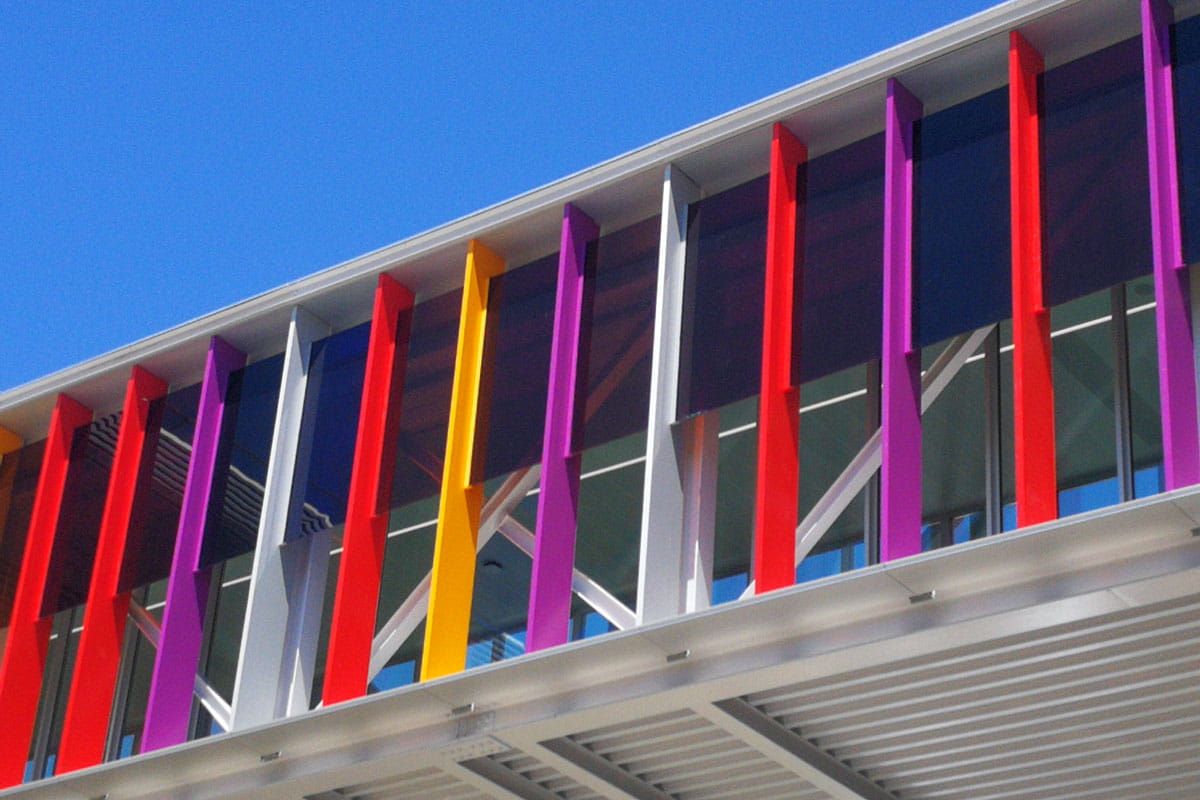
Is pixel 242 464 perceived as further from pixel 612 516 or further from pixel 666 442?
pixel 612 516

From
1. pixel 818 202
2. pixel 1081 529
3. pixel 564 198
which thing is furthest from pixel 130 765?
pixel 1081 529

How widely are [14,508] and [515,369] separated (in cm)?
587

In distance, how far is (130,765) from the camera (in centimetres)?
1508

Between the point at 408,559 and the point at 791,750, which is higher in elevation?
the point at 408,559

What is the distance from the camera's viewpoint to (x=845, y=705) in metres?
13.0

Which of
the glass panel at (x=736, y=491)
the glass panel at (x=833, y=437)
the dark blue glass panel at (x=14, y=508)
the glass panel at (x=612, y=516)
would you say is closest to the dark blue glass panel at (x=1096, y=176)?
the glass panel at (x=833, y=437)

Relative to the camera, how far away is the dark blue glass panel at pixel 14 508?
17953 mm

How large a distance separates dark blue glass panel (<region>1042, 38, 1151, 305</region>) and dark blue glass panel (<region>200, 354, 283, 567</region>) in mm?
6845

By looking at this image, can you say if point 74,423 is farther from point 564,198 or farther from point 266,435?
point 564,198

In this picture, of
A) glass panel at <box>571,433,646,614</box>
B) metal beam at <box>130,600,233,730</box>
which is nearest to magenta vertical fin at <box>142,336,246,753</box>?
metal beam at <box>130,600,233,730</box>

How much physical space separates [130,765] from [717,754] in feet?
14.9

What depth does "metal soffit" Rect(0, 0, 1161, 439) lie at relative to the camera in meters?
13.1

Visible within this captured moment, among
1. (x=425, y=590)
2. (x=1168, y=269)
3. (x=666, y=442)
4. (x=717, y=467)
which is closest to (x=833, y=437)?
(x=717, y=467)

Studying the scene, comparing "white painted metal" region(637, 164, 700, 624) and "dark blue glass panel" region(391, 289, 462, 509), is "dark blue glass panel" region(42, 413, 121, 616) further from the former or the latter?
"white painted metal" region(637, 164, 700, 624)
